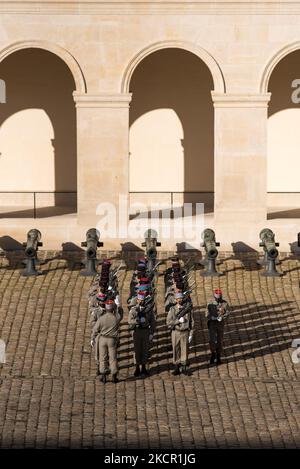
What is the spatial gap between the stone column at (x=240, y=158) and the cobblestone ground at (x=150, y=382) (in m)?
3.35

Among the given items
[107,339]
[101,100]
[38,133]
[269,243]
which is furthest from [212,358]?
[38,133]

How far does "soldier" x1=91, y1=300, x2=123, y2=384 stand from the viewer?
2550cm

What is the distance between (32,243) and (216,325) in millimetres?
7652

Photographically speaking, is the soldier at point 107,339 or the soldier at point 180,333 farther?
the soldier at point 180,333

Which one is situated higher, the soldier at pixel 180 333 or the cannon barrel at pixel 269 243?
the cannon barrel at pixel 269 243

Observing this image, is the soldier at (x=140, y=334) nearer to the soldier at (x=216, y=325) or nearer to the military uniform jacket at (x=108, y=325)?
the military uniform jacket at (x=108, y=325)

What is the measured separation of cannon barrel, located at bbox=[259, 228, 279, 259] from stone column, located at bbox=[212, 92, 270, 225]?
1.43 m

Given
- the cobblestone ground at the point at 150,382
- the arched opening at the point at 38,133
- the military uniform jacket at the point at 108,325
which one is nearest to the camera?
the cobblestone ground at the point at 150,382

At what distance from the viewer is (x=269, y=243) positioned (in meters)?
33.0

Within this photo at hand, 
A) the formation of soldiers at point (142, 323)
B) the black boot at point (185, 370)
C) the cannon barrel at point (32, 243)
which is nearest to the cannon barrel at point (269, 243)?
the cannon barrel at point (32, 243)

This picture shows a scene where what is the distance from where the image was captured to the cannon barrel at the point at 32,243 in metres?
32.6

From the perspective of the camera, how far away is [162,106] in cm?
3878
